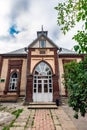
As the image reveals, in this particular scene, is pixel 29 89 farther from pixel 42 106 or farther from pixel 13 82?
pixel 42 106

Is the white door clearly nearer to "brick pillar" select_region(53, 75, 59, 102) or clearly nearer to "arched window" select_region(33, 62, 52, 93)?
"arched window" select_region(33, 62, 52, 93)

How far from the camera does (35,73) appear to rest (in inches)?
816

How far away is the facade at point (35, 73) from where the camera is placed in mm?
19891

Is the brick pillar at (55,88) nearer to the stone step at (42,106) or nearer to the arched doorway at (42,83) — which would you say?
the arched doorway at (42,83)

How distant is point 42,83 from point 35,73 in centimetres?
148

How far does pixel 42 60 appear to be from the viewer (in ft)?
68.8

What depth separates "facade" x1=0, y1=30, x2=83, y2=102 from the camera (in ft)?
65.3

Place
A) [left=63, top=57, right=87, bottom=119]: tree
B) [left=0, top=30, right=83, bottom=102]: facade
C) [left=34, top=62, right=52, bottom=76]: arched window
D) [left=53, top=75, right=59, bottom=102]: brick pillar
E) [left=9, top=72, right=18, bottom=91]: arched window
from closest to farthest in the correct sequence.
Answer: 1. [left=63, top=57, right=87, bottom=119]: tree
2. [left=53, top=75, right=59, bottom=102]: brick pillar
3. [left=0, top=30, right=83, bottom=102]: facade
4. [left=34, top=62, right=52, bottom=76]: arched window
5. [left=9, top=72, right=18, bottom=91]: arched window

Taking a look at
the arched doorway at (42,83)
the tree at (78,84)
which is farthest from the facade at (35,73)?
the tree at (78,84)

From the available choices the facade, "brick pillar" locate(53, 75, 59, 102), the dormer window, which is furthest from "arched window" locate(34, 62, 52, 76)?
the dormer window

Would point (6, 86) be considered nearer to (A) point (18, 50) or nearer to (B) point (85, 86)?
(A) point (18, 50)

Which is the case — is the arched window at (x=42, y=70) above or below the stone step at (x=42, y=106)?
above

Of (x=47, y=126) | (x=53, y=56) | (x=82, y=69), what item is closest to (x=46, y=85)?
(x=53, y=56)

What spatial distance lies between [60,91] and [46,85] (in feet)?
6.18
